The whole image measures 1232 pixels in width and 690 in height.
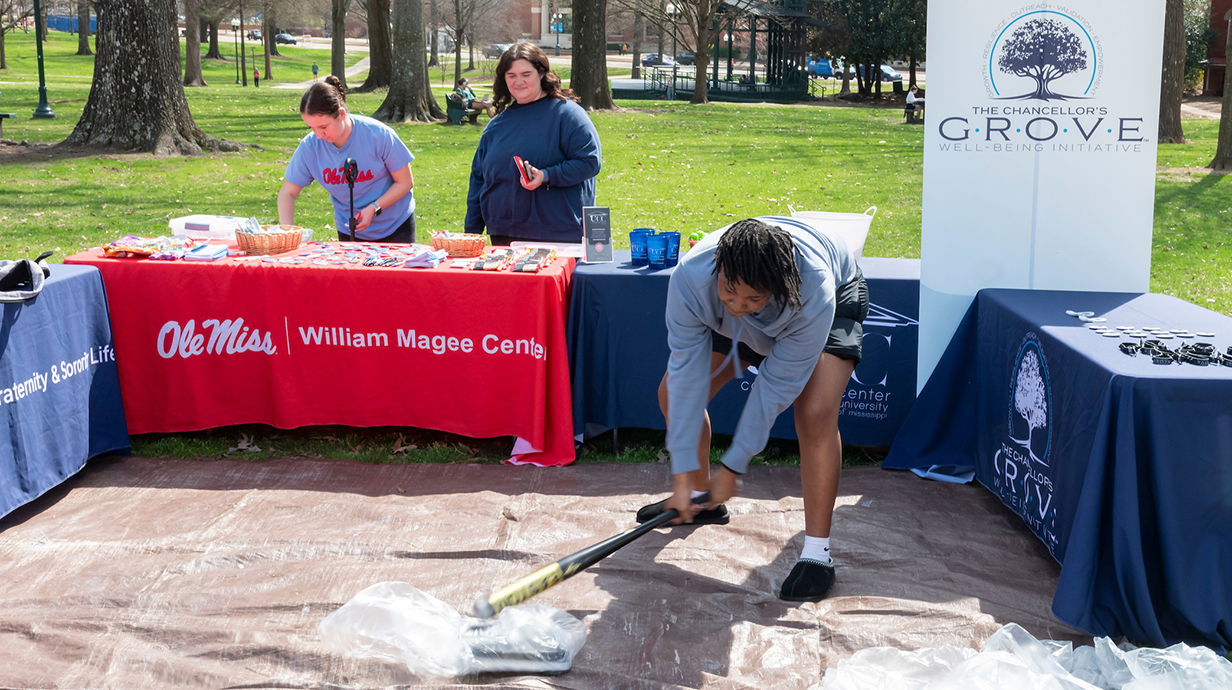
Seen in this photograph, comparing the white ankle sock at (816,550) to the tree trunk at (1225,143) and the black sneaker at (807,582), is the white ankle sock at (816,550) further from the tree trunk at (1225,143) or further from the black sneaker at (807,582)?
the tree trunk at (1225,143)

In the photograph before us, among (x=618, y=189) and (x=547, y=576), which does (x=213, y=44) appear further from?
(x=547, y=576)

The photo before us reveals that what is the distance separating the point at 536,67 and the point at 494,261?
41.6 inches

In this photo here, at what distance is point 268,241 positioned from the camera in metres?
4.54

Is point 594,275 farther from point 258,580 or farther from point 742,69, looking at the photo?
point 742,69

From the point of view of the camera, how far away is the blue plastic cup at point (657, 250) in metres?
4.42

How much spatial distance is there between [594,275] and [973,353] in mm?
1674

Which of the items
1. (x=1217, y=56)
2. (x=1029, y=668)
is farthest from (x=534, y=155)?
(x=1217, y=56)

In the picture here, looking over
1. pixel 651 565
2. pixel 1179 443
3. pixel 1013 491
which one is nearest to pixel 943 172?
pixel 1013 491

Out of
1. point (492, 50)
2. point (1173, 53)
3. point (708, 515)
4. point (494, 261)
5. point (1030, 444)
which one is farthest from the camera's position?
point (492, 50)

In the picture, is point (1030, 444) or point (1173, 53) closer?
→ point (1030, 444)

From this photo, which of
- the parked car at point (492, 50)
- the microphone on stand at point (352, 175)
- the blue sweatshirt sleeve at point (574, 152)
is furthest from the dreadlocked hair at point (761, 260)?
the parked car at point (492, 50)

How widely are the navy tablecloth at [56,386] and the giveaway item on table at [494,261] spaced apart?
1.70m

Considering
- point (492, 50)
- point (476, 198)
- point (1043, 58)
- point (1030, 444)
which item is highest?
point (492, 50)

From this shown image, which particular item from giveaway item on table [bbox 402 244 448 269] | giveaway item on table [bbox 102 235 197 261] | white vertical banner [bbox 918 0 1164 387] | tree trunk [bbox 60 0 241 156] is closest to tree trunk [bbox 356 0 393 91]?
tree trunk [bbox 60 0 241 156]
